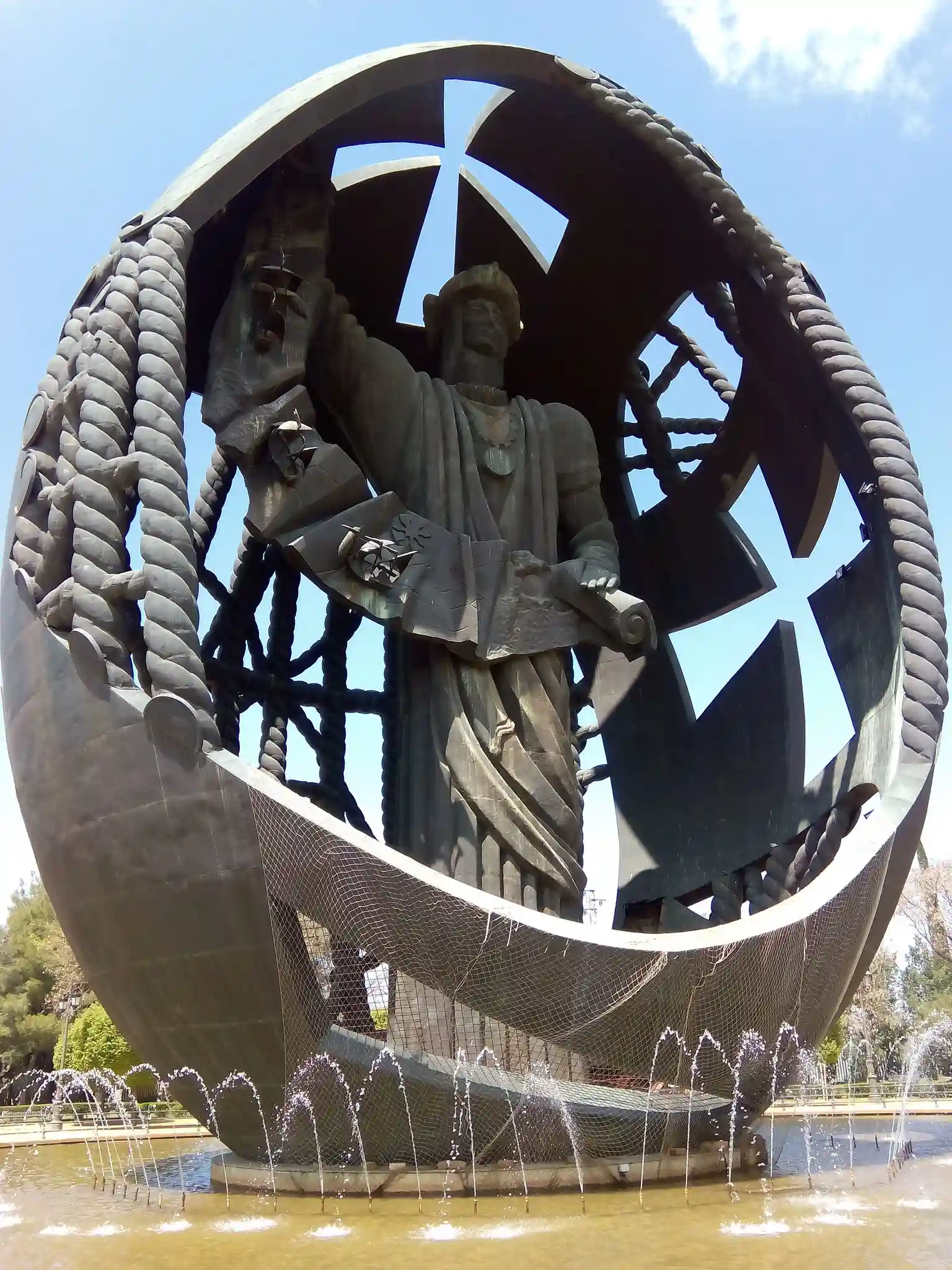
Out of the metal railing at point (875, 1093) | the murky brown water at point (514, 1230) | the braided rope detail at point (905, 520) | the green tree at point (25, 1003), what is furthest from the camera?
the green tree at point (25, 1003)

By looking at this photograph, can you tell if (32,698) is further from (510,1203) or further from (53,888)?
(510,1203)

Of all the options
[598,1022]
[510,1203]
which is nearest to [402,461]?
[598,1022]

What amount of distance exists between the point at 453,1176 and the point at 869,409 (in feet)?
20.6

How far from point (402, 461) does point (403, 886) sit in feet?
14.2

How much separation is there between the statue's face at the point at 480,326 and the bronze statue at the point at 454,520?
17mm

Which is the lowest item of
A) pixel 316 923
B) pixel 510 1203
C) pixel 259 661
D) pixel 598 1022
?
pixel 510 1203

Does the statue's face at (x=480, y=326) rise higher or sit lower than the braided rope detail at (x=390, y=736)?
higher

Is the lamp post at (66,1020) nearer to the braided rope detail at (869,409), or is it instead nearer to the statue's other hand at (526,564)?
the statue's other hand at (526,564)

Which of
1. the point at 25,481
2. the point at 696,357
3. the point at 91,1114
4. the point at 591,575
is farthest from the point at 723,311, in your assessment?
the point at 91,1114

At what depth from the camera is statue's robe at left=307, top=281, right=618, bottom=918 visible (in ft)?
26.0

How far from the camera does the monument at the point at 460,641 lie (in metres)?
6.09

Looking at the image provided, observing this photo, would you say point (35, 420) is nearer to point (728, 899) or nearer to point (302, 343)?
point (302, 343)

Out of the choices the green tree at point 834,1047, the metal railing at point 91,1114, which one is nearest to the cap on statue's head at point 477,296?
the metal railing at point 91,1114

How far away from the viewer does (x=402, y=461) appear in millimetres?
9172
